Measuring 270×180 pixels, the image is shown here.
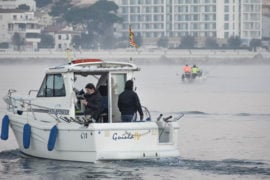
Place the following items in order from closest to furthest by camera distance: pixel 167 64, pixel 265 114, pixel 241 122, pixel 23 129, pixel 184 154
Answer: pixel 23 129, pixel 184 154, pixel 241 122, pixel 265 114, pixel 167 64

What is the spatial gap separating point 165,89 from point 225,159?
1908 inches

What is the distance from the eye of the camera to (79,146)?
29.6 metres

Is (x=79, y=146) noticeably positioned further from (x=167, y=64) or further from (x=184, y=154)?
(x=167, y=64)

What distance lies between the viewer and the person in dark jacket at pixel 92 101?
30.0 meters

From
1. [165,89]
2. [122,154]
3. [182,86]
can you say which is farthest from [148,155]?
[182,86]

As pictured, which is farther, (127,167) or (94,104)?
(94,104)

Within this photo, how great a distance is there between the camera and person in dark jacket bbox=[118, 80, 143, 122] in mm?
30156

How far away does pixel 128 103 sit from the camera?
3016 centimetres

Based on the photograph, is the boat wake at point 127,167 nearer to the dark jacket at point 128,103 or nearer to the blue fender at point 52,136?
the blue fender at point 52,136

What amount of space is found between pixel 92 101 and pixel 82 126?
87 centimetres

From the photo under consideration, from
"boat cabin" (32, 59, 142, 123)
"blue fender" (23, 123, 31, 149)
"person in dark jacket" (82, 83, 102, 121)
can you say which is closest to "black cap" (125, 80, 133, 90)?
"boat cabin" (32, 59, 142, 123)

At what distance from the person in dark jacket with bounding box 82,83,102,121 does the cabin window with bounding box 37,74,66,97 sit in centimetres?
78

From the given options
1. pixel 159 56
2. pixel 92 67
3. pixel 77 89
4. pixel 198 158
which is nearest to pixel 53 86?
pixel 77 89

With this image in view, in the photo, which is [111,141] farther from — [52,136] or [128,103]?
[52,136]
